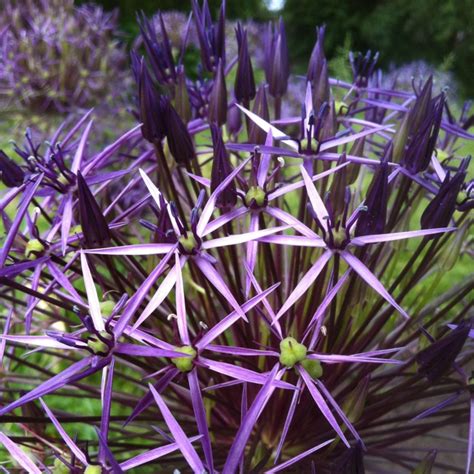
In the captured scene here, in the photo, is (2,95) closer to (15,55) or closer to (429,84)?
(15,55)

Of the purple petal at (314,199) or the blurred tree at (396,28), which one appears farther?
the blurred tree at (396,28)

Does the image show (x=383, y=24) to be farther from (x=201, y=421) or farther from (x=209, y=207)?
(x=201, y=421)

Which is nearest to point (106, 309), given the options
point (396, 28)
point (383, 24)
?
point (383, 24)

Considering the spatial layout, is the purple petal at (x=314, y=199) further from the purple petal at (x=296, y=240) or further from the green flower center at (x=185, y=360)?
the green flower center at (x=185, y=360)

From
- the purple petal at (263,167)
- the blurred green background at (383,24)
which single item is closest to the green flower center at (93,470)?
the purple petal at (263,167)

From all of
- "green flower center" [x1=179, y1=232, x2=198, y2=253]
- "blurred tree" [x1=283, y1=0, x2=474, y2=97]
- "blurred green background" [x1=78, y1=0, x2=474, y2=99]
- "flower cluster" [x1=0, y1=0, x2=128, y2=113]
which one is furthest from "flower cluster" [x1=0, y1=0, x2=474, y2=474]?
"blurred tree" [x1=283, y1=0, x2=474, y2=97]

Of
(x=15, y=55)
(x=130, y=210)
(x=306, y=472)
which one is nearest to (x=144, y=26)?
(x=130, y=210)
